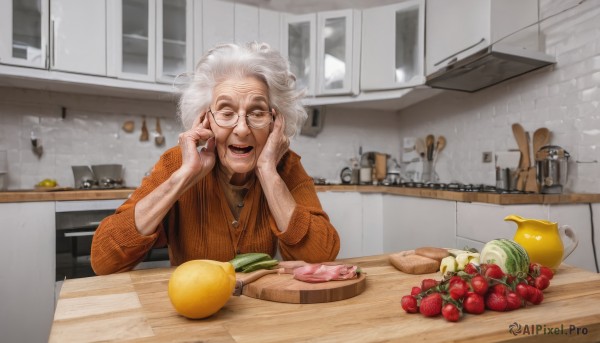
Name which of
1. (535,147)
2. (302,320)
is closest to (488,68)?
(535,147)

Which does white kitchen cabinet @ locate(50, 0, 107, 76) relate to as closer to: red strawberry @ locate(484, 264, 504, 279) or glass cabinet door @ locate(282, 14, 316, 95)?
glass cabinet door @ locate(282, 14, 316, 95)

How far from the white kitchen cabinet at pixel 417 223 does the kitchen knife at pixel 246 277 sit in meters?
1.73

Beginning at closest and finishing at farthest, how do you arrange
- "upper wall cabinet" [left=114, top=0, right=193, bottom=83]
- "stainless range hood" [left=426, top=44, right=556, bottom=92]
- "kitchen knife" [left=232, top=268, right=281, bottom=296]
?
1. "kitchen knife" [left=232, top=268, right=281, bottom=296]
2. "stainless range hood" [left=426, top=44, right=556, bottom=92]
3. "upper wall cabinet" [left=114, top=0, right=193, bottom=83]

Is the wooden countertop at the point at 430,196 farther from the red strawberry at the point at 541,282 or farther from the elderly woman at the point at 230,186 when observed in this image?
the red strawberry at the point at 541,282

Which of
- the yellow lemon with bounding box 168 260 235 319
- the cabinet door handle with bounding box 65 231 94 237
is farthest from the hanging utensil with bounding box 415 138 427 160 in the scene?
the yellow lemon with bounding box 168 260 235 319

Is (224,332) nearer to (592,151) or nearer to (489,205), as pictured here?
(489,205)

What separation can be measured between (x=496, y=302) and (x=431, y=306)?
0.43ft

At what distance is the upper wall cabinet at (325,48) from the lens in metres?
3.47

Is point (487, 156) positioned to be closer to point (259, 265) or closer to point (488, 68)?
point (488, 68)

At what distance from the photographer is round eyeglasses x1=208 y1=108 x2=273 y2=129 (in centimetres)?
123

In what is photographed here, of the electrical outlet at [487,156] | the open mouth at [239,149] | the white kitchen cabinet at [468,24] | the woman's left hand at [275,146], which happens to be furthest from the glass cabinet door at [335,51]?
the open mouth at [239,149]

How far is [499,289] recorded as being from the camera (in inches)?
27.6

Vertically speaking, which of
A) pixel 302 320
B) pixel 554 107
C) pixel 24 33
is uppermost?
pixel 24 33

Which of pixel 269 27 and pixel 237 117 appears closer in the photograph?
pixel 237 117
